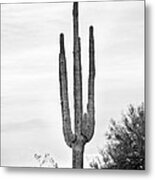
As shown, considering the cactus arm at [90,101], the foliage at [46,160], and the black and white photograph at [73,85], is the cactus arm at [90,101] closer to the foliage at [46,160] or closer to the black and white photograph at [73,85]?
the black and white photograph at [73,85]

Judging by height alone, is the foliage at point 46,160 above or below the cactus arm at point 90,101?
below

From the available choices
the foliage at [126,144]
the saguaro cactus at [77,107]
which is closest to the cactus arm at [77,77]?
the saguaro cactus at [77,107]

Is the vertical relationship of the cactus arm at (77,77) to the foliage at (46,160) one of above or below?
above

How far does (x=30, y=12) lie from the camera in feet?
9.53

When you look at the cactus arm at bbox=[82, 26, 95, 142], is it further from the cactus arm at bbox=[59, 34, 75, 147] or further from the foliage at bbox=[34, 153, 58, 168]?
the foliage at bbox=[34, 153, 58, 168]

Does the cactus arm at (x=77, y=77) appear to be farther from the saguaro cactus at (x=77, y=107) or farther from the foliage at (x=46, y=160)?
the foliage at (x=46, y=160)

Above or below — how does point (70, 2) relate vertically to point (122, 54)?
above

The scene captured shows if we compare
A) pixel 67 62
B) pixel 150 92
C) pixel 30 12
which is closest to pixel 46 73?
pixel 67 62

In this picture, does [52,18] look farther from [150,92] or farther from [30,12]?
[150,92]

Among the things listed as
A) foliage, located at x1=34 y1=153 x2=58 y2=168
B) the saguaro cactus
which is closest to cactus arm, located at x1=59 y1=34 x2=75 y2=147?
the saguaro cactus

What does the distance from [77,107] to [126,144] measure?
0.88 feet

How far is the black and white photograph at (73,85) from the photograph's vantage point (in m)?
2.82

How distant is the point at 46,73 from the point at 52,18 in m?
0.25

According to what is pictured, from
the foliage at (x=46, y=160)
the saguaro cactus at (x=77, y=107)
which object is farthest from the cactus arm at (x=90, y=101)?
the foliage at (x=46, y=160)
